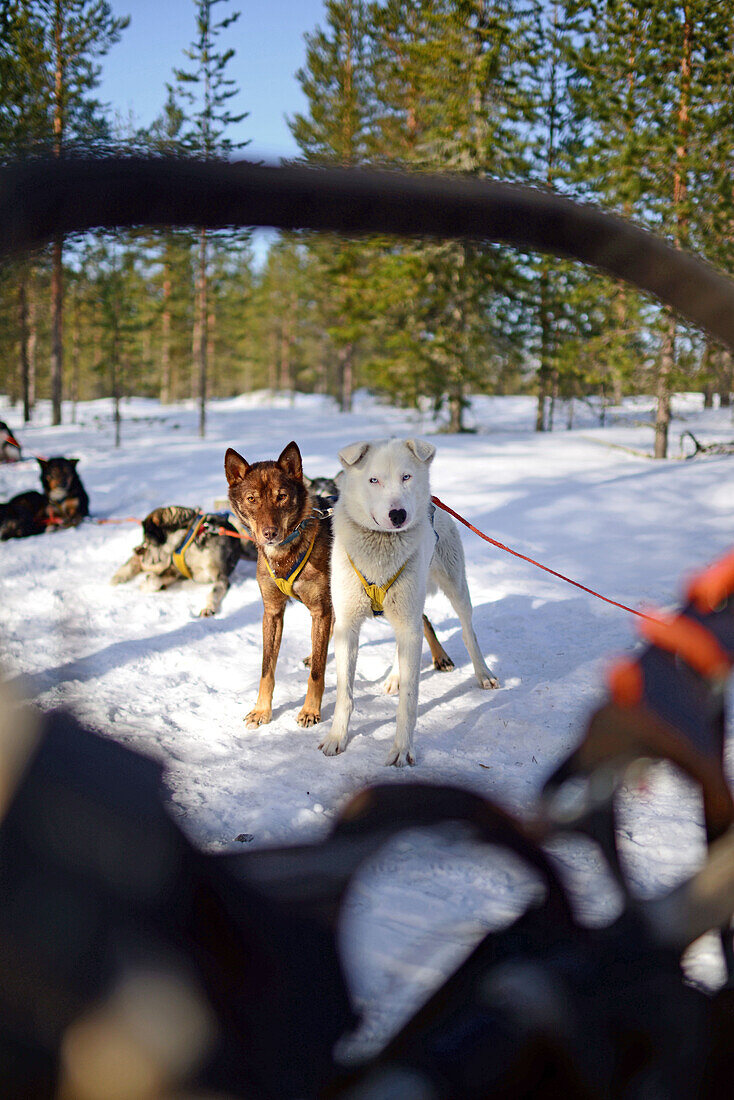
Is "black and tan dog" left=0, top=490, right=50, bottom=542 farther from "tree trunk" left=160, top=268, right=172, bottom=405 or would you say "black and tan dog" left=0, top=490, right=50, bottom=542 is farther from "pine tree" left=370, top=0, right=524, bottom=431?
"pine tree" left=370, top=0, right=524, bottom=431

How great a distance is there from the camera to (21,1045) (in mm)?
349

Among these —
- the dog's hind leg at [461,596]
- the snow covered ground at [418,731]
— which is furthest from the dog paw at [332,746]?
the dog's hind leg at [461,596]

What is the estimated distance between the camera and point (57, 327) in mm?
1001

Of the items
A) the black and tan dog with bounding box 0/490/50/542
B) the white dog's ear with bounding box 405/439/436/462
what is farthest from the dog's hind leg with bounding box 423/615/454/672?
the black and tan dog with bounding box 0/490/50/542

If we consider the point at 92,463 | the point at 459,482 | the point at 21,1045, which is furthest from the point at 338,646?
the point at 92,463

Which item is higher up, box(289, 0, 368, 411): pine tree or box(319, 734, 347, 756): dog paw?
box(289, 0, 368, 411): pine tree

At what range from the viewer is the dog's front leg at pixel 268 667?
38.0 inches

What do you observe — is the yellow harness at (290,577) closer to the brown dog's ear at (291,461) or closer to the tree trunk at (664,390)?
the brown dog's ear at (291,461)

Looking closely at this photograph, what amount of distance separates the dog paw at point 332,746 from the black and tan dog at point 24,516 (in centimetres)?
573

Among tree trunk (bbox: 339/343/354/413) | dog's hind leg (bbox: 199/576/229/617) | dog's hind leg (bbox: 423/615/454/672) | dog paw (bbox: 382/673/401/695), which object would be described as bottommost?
dog's hind leg (bbox: 199/576/229/617)

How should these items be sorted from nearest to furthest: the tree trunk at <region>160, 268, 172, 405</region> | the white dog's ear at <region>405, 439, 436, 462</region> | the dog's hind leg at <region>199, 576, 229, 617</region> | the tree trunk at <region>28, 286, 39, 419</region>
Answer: the tree trunk at <region>28, 286, 39, 419</region>
the tree trunk at <region>160, 268, 172, 405</region>
the white dog's ear at <region>405, 439, 436, 462</region>
the dog's hind leg at <region>199, 576, 229, 617</region>

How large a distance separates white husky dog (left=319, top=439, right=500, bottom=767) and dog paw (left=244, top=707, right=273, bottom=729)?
0.78ft

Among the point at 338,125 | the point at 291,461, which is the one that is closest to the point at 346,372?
the point at 291,461

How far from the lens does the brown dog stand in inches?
59.9
